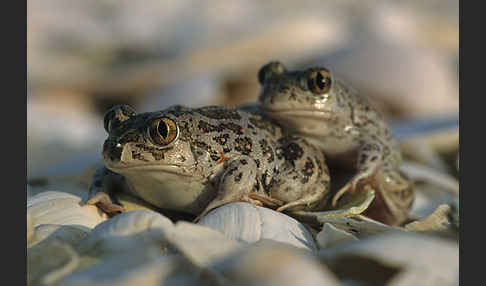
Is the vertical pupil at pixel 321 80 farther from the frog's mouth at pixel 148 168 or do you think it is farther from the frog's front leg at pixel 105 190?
the frog's front leg at pixel 105 190

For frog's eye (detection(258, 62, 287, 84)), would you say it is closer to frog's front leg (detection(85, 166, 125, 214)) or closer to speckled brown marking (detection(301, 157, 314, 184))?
speckled brown marking (detection(301, 157, 314, 184))

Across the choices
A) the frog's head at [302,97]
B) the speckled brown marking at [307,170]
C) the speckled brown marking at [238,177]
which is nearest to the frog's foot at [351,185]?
the speckled brown marking at [307,170]

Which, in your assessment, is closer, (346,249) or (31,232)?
(346,249)

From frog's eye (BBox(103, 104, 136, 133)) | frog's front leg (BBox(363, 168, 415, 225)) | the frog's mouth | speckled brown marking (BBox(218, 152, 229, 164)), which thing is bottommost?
frog's front leg (BBox(363, 168, 415, 225))

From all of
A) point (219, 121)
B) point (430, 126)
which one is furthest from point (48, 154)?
point (430, 126)

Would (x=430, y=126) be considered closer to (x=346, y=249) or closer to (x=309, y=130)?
(x=309, y=130)

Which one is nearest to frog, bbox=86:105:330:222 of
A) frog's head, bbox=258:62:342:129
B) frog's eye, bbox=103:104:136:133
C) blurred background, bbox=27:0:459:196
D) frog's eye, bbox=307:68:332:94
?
frog's eye, bbox=103:104:136:133
